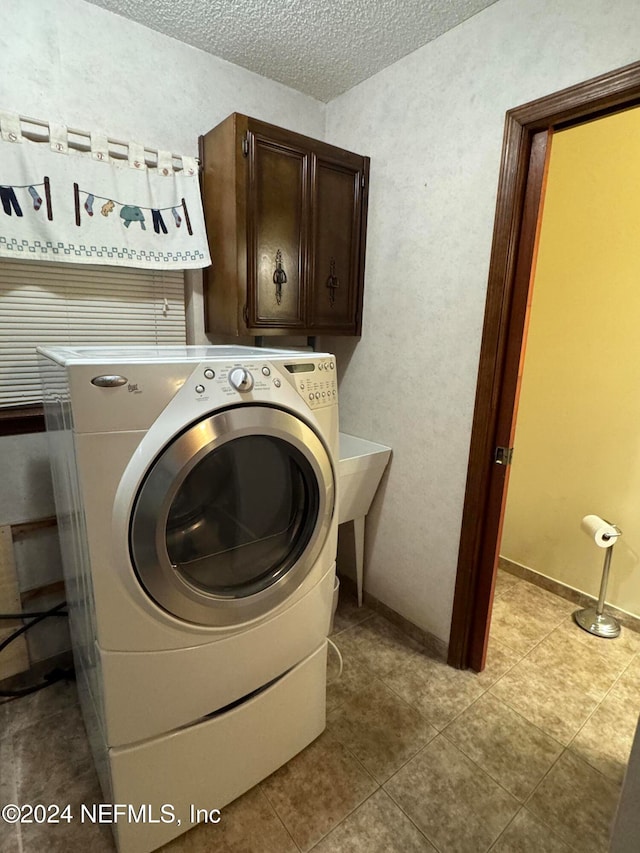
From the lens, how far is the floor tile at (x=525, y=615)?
79.3 inches

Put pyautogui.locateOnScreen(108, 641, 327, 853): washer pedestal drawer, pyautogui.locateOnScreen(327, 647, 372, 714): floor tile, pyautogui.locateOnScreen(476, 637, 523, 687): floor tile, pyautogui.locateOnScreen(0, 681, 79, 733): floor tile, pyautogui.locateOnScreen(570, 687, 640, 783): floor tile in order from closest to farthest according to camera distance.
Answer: pyautogui.locateOnScreen(108, 641, 327, 853): washer pedestal drawer, pyautogui.locateOnScreen(570, 687, 640, 783): floor tile, pyautogui.locateOnScreen(0, 681, 79, 733): floor tile, pyautogui.locateOnScreen(327, 647, 372, 714): floor tile, pyautogui.locateOnScreen(476, 637, 523, 687): floor tile

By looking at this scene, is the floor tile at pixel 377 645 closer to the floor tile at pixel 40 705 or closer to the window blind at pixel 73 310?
the floor tile at pixel 40 705

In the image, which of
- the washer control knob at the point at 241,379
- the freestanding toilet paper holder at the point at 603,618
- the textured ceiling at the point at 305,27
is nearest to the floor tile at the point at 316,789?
the washer control knob at the point at 241,379

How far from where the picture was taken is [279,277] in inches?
68.6

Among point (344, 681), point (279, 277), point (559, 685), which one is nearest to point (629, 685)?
point (559, 685)

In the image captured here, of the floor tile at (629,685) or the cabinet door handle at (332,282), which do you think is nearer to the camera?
the floor tile at (629,685)

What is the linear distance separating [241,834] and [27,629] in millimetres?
1050

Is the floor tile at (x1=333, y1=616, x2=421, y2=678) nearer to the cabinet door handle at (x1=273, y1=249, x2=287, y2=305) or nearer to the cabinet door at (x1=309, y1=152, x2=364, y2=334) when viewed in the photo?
the cabinet door at (x1=309, y1=152, x2=364, y2=334)

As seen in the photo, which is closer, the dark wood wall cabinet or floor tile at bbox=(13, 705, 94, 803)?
floor tile at bbox=(13, 705, 94, 803)

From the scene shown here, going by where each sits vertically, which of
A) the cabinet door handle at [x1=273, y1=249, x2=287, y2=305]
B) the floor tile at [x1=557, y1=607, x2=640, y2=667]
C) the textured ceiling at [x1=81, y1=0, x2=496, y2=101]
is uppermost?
the textured ceiling at [x1=81, y1=0, x2=496, y2=101]

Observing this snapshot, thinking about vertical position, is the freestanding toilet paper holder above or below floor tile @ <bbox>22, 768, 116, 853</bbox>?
above

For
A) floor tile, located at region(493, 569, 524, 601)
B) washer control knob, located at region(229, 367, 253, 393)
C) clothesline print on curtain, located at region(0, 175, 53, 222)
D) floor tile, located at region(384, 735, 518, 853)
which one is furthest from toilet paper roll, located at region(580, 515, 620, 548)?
clothesline print on curtain, located at region(0, 175, 53, 222)

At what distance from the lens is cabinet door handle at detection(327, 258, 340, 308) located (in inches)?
74.2

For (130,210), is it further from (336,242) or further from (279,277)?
(336,242)
